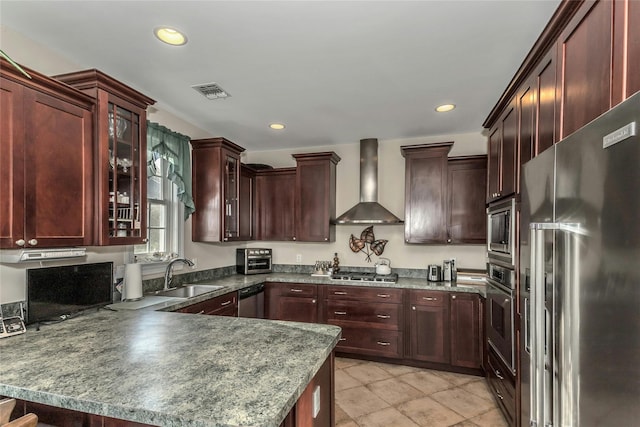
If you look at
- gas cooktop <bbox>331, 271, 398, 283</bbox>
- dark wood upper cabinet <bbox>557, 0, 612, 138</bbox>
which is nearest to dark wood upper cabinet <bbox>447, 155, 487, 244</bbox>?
gas cooktop <bbox>331, 271, 398, 283</bbox>

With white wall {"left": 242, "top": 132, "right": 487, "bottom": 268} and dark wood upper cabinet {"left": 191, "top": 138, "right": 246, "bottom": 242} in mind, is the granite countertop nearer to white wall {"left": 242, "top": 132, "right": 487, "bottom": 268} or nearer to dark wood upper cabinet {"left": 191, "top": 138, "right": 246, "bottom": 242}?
white wall {"left": 242, "top": 132, "right": 487, "bottom": 268}

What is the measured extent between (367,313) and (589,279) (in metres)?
2.85

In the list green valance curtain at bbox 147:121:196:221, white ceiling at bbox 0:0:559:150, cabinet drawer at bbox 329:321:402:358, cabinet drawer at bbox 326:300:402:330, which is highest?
white ceiling at bbox 0:0:559:150

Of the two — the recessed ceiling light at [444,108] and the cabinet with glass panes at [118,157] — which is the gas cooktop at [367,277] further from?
the cabinet with glass panes at [118,157]

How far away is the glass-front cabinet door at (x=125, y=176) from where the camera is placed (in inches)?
87.5

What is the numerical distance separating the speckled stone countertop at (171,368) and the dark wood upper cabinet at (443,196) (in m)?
2.36

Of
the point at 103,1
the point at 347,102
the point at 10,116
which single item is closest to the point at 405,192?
the point at 347,102

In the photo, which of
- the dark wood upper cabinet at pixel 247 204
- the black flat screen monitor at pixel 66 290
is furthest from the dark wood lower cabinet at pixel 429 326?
the black flat screen monitor at pixel 66 290

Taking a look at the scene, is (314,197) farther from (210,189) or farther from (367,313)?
(367,313)

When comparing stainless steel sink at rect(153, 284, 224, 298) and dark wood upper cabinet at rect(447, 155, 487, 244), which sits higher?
dark wood upper cabinet at rect(447, 155, 487, 244)

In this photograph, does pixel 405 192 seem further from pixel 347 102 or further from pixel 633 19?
pixel 633 19

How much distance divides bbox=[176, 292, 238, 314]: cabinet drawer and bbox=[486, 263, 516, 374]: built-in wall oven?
250cm

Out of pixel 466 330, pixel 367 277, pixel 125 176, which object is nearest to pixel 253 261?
pixel 367 277

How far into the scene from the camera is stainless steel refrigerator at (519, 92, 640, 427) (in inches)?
33.3
